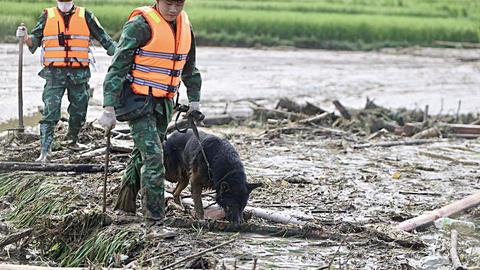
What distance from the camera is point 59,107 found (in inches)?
420

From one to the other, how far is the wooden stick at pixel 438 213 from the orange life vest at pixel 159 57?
2.35 meters

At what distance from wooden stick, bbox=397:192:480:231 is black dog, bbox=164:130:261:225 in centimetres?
140

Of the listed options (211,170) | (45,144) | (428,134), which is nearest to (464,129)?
(428,134)

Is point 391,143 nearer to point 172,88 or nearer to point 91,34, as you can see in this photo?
point 91,34

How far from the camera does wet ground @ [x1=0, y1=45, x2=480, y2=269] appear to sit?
7418 millimetres

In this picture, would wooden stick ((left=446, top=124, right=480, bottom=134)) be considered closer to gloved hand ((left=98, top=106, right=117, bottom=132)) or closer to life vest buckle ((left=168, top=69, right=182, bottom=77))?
life vest buckle ((left=168, top=69, right=182, bottom=77))

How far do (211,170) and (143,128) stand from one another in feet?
2.49

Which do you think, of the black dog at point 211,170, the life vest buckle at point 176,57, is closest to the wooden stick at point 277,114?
the black dog at point 211,170

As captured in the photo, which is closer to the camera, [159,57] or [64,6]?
[159,57]

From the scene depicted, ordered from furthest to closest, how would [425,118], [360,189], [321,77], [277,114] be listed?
[321,77]
[425,118]
[277,114]
[360,189]

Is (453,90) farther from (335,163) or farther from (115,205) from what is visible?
(115,205)

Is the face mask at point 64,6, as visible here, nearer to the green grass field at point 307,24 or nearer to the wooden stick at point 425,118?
the wooden stick at point 425,118

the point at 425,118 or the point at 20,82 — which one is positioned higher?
the point at 20,82

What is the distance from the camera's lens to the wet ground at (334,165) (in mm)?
7418
